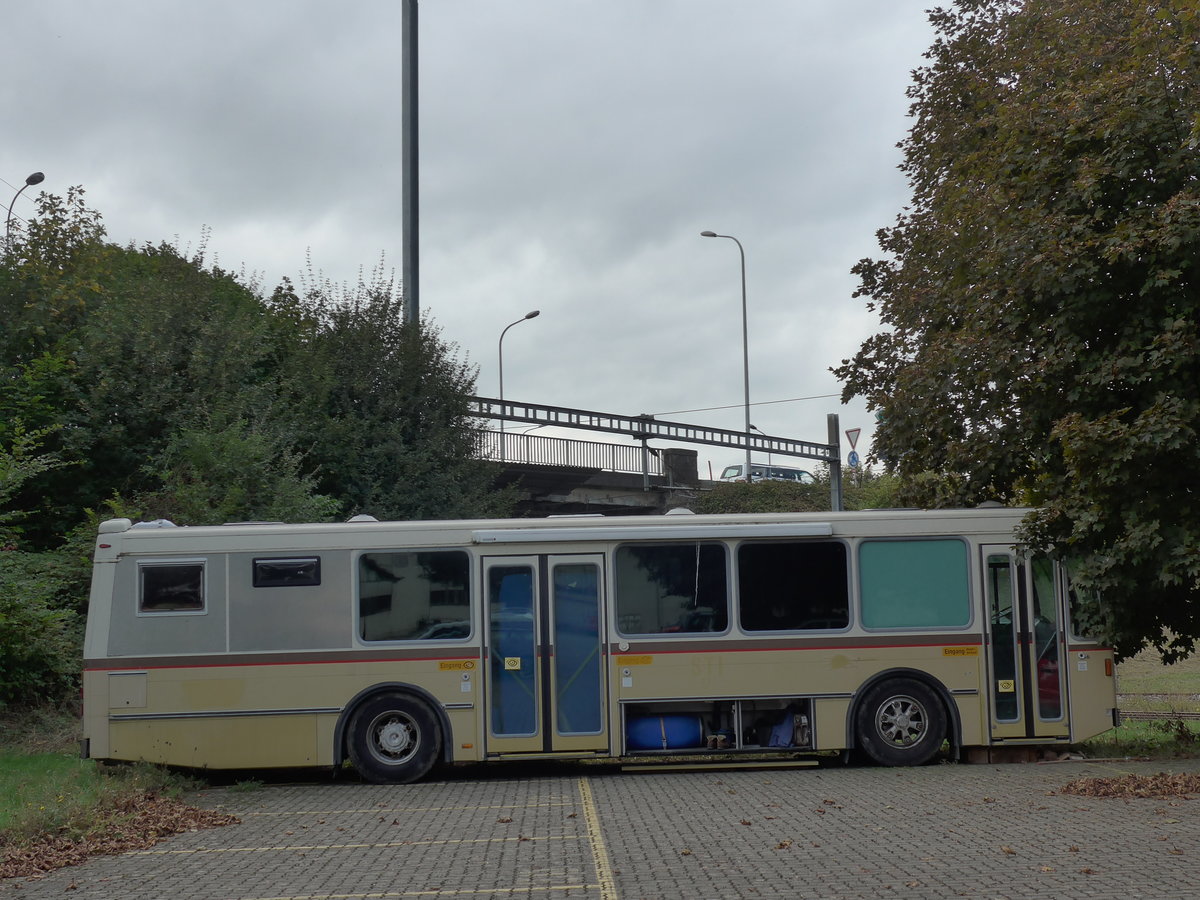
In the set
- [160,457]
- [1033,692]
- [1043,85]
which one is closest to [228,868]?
[1033,692]

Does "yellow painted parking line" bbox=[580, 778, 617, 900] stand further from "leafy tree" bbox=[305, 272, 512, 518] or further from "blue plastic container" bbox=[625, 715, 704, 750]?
"leafy tree" bbox=[305, 272, 512, 518]

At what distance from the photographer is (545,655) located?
48.1 ft

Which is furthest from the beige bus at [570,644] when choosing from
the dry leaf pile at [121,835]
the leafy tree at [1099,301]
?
the dry leaf pile at [121,835]

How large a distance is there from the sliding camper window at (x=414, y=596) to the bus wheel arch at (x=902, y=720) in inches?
177

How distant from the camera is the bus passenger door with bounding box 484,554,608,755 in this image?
47.6 feet

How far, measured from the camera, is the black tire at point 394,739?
47.3 feet

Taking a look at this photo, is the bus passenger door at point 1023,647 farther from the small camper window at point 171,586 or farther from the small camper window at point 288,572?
the small camper window at point 171,586

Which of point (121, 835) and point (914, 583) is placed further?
point (914, 583)

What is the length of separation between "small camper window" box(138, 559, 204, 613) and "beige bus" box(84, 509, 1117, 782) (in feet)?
0.07

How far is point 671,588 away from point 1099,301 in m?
5.59

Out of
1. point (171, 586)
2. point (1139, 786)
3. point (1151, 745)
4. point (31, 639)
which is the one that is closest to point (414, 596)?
point (171, 586)

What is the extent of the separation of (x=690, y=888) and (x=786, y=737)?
6.84 m

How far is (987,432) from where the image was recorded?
1775 centimetres

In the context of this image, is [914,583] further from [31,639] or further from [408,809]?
[31,639]
